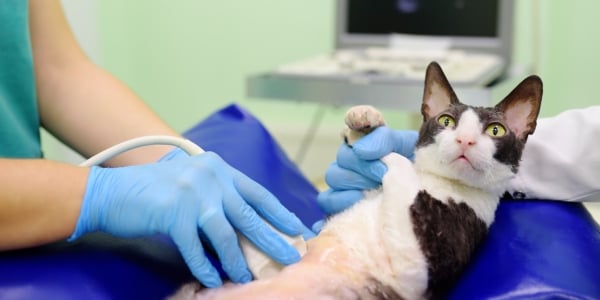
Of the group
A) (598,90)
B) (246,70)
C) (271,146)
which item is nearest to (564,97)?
(598,90)

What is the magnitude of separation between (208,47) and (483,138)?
6.79 feet

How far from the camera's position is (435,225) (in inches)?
31.1

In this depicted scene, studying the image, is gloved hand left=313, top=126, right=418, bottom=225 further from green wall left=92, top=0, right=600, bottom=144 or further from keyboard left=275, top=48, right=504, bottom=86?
green wall left=92, top=0, right=600, bottom=144

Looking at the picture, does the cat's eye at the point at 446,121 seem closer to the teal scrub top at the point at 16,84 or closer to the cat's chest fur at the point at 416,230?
the cat's chest fur at the point at 416,230

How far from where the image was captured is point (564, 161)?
888 mm

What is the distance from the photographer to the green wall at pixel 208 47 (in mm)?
2559

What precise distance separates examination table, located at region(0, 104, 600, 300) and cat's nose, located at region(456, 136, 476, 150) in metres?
0.13

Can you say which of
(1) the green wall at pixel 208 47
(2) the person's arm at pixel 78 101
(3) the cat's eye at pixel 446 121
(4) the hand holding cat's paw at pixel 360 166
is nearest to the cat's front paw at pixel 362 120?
(4) the hand holding cat's paw at pixel 360 166

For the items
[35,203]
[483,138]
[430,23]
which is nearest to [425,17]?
[430,23]

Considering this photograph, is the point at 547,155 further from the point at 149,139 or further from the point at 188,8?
the point at 188,8

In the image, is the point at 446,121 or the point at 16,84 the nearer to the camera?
the point at 446,121

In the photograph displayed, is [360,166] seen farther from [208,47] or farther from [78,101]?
[208,47]

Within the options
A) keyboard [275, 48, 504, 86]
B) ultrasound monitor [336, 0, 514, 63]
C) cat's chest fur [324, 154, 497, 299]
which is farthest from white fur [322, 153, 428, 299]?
ultrasound monitor [336, 0, 514, 63]

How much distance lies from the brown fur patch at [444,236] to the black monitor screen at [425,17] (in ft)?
4.39
